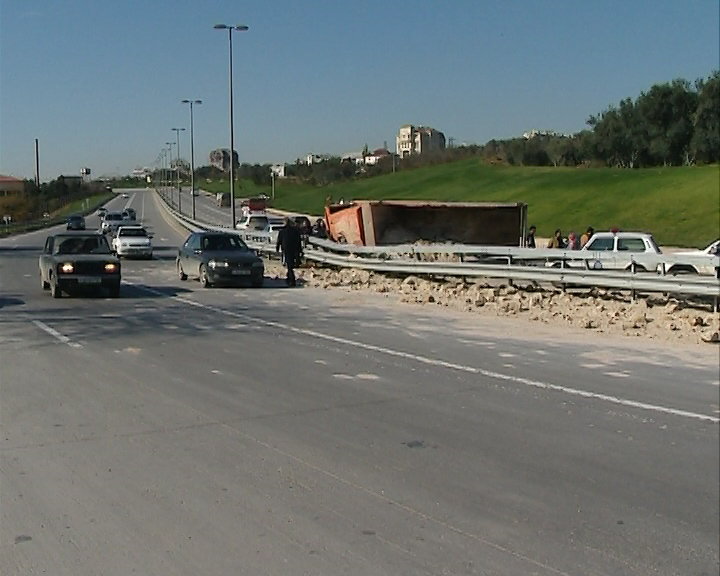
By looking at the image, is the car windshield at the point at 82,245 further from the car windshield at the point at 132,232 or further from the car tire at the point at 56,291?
the car windshield at the point at 132,232

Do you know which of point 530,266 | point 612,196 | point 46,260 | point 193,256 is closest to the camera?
point 530,266

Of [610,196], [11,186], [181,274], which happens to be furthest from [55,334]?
[11,186]

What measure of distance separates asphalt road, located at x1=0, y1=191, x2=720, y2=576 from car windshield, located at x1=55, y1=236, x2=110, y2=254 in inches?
318

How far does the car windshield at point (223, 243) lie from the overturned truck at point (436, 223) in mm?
5640

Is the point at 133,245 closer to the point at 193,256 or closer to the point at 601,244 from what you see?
the point at 193,256

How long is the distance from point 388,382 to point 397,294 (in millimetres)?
10894

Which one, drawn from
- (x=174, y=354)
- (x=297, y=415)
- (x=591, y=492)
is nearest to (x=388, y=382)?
(x=297, y=415)

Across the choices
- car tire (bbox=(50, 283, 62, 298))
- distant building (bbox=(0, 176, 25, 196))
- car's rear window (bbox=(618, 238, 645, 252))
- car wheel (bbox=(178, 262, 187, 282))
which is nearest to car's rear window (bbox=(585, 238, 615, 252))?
car's rear window (bbox=(618, 238, 645, 252))

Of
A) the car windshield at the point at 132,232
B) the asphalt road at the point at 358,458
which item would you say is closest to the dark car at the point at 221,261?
the asphalt road at the point at 358,458

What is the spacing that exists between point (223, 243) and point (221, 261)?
182cm

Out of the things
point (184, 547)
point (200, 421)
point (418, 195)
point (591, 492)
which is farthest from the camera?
point (418, 195)

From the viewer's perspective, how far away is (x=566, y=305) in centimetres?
1527

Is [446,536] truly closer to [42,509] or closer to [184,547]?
[184,547]

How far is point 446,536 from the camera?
4875 mm
